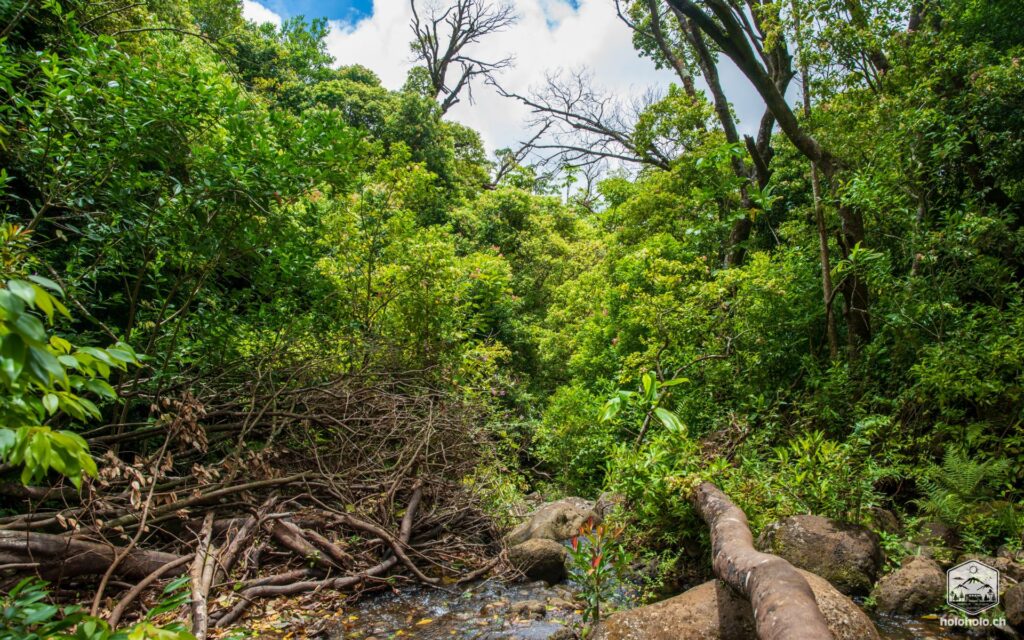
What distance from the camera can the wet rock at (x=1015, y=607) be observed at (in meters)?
3.30

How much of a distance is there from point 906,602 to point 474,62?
27.2 metres

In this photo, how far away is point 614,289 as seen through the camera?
1067 cm

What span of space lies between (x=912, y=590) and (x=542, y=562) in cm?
315

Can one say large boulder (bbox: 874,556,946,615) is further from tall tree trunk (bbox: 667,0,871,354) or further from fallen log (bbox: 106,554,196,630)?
fallen log (bbox: 106,554,196,630)

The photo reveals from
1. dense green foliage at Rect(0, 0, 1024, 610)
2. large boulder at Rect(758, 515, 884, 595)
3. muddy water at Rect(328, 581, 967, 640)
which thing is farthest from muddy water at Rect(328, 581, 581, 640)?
large boulder at Rect(758, 515, 884, 595)

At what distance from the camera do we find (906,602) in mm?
3879

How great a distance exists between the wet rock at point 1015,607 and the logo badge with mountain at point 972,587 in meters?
0.25

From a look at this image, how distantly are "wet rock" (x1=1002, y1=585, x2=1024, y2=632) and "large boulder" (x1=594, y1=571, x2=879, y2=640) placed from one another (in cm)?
89

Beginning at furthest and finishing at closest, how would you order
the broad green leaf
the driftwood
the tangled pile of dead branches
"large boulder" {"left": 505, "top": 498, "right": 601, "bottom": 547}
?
1. "large boulder" {"left": 505, "top": 498, "right": 601, "bottom": 547}
2. the tangled pile of dead branches
3. the broad green leaf
4. the driftwood

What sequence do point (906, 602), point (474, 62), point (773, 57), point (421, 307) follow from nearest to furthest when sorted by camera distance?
point (906, 602)
point (421, 307)
point (773, 57)
point (474, 62)

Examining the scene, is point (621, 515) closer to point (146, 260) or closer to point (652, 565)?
point (652, 565)

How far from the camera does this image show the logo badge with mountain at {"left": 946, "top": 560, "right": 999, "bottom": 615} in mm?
3645

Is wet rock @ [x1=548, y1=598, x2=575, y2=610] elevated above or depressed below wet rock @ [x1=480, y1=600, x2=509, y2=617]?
below

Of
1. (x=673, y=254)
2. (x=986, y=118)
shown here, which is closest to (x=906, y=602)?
(x=986, y=118)
